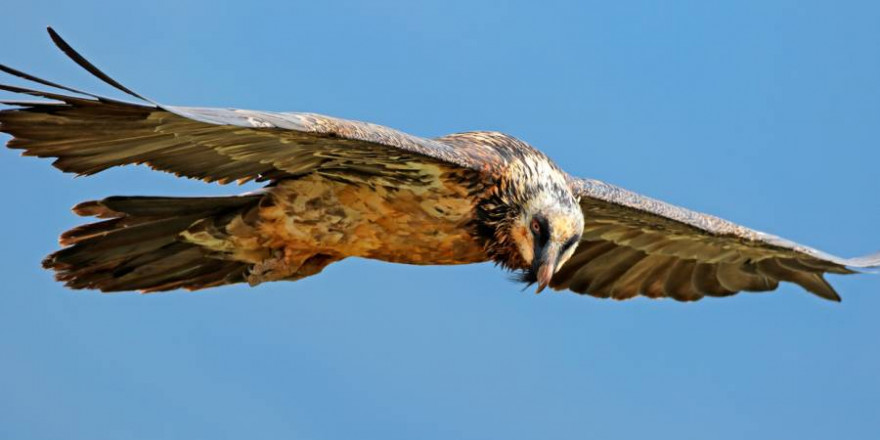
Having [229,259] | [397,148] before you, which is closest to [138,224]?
[229,259]

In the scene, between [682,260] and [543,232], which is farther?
[682,260]

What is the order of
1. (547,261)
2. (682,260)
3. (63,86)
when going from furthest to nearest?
(682,260)
(547,261)
(63,86)

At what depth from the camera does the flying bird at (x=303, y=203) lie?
6.90 metres

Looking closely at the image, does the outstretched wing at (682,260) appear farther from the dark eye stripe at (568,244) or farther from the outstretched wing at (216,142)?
the outstretched wing at (216,142)

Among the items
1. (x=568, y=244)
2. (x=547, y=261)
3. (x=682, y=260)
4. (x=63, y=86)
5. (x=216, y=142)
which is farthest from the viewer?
(x=682, y=260)

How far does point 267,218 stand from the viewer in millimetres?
8031

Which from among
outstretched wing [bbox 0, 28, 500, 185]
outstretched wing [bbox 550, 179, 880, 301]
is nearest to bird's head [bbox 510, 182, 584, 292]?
outstretched wing [bbox 0, 28, 500, 185]

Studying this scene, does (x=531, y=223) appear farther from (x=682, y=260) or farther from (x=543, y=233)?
(x=682, y=260)

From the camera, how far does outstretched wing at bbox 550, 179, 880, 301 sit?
29.7 ft

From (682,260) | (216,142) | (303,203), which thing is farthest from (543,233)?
(682,260)

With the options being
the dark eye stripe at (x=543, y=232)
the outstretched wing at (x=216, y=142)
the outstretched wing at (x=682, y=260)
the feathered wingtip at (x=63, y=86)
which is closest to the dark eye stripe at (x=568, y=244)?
the dark eye stripe at (x=543, y=232)

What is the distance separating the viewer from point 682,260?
9609mm

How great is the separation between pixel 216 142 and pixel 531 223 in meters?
1.59

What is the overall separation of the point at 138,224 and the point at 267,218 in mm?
669
